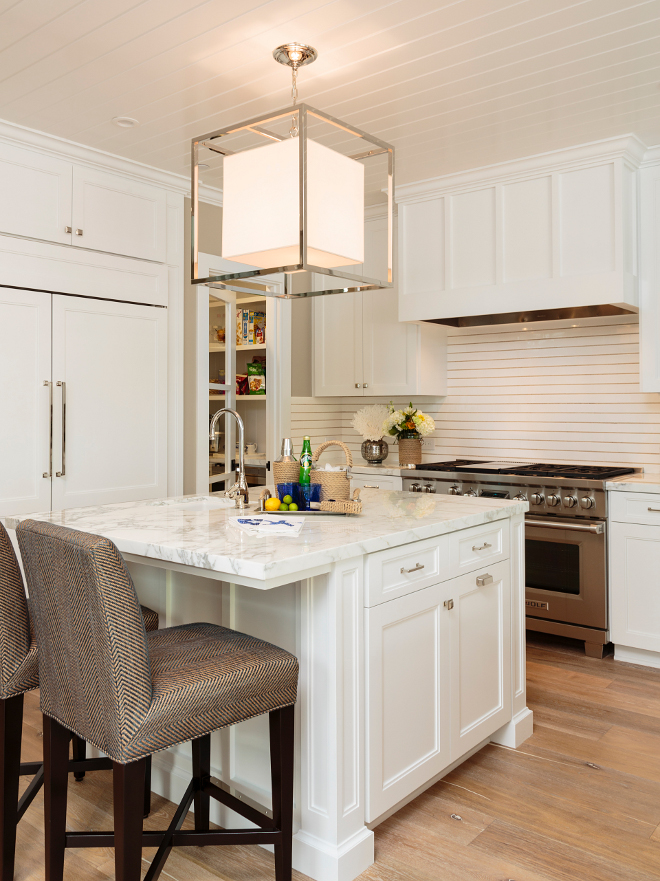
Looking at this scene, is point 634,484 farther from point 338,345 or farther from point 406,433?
point 338,345

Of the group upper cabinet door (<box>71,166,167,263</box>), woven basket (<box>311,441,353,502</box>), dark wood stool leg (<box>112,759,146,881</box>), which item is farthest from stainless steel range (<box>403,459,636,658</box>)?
dark wood stool leg (<box>112,759,146,881</box>)

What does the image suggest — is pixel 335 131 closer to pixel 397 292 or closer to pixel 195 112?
pixel 195 112

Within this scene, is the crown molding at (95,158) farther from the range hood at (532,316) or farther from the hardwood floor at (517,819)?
the hardwood floor at (517,819)

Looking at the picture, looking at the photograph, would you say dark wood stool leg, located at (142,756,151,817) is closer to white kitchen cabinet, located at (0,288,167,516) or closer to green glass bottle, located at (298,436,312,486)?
green glass bottle, located at (298,436,312,486)

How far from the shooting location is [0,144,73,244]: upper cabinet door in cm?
339

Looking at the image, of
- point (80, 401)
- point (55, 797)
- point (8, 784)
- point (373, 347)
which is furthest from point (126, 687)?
point (373, 347)

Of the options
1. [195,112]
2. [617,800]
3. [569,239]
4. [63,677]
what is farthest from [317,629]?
[569,239]

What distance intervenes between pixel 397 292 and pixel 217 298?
118 centimetres

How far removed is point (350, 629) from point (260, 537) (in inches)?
13.9

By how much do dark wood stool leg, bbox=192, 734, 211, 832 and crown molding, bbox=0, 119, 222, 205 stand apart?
2.90 m

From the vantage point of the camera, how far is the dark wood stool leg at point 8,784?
189cm

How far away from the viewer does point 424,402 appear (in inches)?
197

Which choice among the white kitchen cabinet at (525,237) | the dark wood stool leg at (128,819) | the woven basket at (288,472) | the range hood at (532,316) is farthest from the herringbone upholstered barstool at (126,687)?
the range hood at (532,316)

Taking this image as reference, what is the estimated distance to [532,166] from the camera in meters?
3.85
